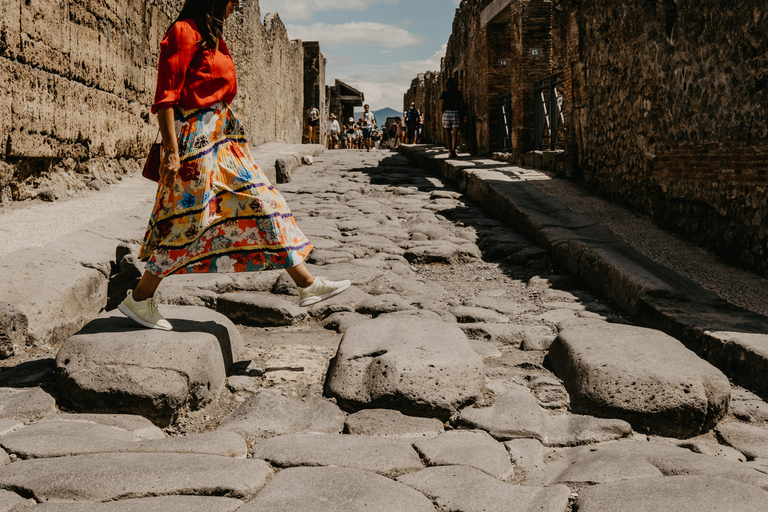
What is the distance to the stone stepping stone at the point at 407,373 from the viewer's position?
2486 mm

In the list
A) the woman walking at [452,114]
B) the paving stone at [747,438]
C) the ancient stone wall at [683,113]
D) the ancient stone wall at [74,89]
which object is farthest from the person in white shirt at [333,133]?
the paving stone at [747,438]

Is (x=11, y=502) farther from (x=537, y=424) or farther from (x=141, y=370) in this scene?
(x=537, y=424)

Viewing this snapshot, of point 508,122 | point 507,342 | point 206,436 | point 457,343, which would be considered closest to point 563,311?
point 507,342

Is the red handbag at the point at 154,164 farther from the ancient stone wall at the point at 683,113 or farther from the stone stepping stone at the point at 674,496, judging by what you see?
the ancient stone wall at the point at 683,113

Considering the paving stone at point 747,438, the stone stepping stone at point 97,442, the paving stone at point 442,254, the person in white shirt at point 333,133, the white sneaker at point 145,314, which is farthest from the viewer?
the person in white shirt at point 333,133

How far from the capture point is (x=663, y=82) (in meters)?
5.40

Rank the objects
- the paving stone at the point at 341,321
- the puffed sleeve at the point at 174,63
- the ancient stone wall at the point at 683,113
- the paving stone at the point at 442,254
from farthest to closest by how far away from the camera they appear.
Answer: the paving stone at the point at 442,254 → the ancient stone wall at the point at 683,113 → the paving stone at the point at 341,321 → the puffed sleeve at the point at 174,63

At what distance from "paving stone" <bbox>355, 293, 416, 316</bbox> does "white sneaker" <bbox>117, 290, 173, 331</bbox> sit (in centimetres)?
126

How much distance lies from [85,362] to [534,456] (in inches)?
61.3

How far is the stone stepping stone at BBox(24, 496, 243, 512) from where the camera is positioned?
1579 mm

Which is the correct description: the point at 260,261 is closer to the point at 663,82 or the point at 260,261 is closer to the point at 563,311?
the point at 563,311

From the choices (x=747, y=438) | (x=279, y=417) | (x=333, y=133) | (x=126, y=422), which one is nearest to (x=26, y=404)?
(x=126, y=422)

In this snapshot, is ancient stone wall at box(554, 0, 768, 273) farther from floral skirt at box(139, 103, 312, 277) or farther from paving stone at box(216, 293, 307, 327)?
floral skirt at box(139, 103, 312, 277)

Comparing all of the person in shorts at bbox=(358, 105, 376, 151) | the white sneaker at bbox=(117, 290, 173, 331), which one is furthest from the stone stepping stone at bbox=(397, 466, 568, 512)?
the person in shorts at bbox=(358, 105, 376, 151)
